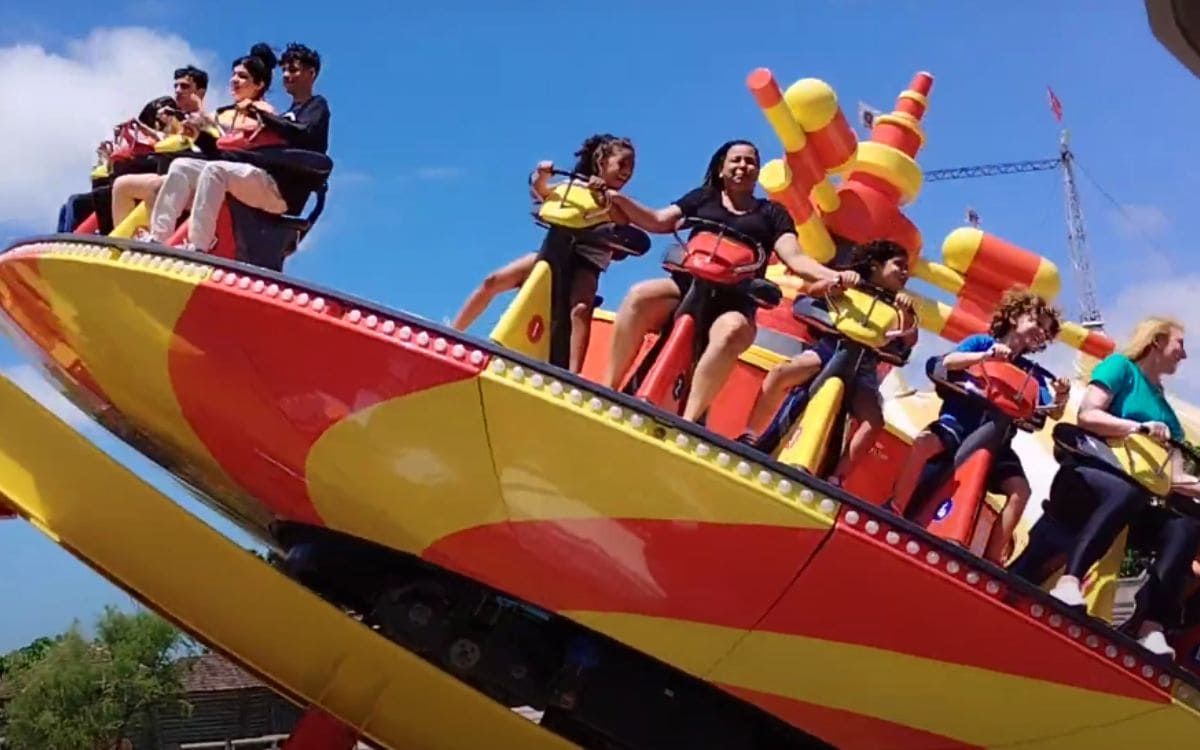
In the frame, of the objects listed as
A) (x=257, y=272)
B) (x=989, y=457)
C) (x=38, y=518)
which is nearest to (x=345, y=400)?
(x=257, y=272)

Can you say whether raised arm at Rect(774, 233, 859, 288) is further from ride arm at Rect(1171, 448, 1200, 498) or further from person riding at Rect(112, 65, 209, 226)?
person riding at Rect(112, 65, 209, 226)

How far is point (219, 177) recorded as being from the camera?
5051 mm

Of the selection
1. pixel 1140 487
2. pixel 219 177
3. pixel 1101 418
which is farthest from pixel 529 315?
pixel 1140 487

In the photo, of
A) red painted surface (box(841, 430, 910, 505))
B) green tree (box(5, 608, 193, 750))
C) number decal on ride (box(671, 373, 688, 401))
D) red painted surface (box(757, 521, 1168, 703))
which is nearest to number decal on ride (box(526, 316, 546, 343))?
number decal on ride (box(671, 373, 688, 401))

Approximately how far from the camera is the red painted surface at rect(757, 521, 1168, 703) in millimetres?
4000

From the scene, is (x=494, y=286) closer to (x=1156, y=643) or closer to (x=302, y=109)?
(x=302, y=109)

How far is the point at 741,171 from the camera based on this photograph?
487cm

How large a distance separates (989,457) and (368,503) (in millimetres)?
2145

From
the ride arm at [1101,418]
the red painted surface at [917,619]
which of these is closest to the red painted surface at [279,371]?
the red painted surface at [917,619]

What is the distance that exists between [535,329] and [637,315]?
0.38m

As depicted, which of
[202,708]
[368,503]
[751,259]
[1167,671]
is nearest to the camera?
[1167,671]

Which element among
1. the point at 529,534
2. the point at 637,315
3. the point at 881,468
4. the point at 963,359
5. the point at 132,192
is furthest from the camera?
the point at 881,468

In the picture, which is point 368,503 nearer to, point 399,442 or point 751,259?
point 399,442

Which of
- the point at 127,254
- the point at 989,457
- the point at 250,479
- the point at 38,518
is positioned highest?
the point at 989,457
